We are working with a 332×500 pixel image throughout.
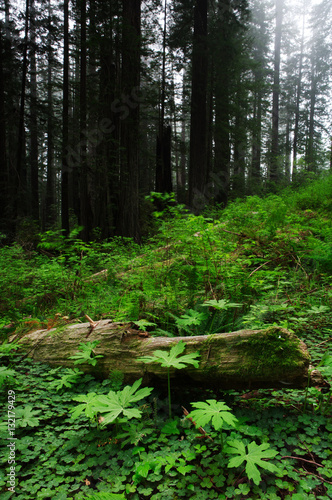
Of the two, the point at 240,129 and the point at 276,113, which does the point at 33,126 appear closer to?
the point at 240,129

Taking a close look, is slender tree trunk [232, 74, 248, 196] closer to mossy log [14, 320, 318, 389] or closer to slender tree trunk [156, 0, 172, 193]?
slender tree trunk [156, 0, 172, 193]

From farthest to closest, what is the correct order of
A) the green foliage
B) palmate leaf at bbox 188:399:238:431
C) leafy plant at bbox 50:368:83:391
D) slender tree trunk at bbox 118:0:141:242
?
slender tree trunk at bbox 118:0:141:242 < leafy plant at bbox 50:368:83:391 < palmate leaf at bbox 188:399:238:431 < the green foliage

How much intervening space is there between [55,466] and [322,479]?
56.8 inches

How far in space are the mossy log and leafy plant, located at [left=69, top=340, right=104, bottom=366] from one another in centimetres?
5

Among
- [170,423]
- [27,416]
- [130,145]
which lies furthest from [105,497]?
[130,145]

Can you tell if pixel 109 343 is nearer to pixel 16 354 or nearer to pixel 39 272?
pixel 16 354

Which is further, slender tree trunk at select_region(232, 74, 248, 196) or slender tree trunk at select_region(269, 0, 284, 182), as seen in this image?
slender tree trunk at select_region(269, 0, 284, 182)

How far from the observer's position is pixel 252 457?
138 cm

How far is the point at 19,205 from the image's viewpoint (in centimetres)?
1211

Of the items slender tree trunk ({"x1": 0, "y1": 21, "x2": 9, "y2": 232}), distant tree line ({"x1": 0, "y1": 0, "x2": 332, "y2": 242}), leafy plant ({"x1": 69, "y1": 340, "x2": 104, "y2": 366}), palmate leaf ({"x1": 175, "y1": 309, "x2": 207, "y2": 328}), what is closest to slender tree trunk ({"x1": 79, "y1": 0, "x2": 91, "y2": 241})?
distant tree line ({"x1": 0, "y1": 0, "x2": 332, "y2": 242})

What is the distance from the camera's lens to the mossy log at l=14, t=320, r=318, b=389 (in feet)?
5.89

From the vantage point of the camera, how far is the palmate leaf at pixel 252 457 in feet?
4.23

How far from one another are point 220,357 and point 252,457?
2.04 feet

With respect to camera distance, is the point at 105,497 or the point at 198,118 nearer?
the point at 105,497
